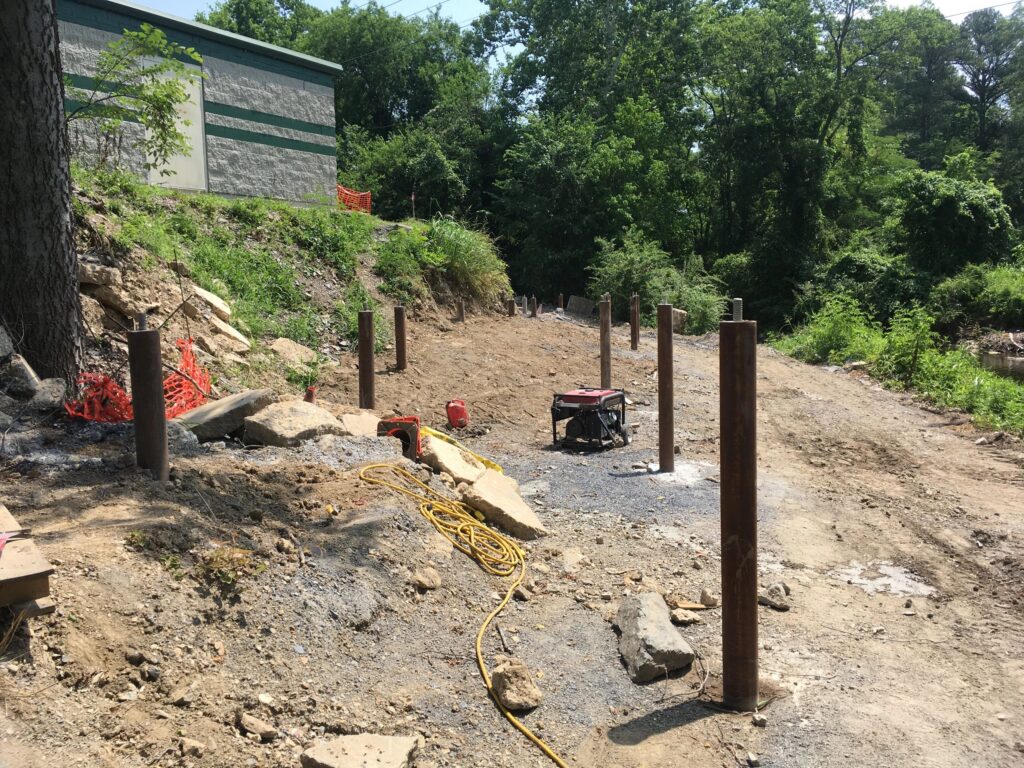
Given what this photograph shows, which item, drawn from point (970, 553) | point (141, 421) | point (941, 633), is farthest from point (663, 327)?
point (141, 421)

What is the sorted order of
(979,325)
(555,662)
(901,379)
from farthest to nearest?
(979,325), (901,379), (555,662)

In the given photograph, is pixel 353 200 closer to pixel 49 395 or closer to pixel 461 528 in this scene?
pixel 49 395

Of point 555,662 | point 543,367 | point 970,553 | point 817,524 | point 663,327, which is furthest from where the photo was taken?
point 543,367

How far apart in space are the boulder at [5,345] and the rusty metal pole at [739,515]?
520 centimetres

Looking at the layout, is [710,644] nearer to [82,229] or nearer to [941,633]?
[941,633]

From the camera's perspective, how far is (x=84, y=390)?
21.1 ft

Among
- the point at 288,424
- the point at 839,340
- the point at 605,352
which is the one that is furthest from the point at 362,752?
the point at 839,340

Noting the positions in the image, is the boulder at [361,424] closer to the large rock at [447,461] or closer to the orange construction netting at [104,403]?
the large rock at [447,461]

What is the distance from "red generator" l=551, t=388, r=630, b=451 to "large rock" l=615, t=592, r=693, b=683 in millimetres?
4445

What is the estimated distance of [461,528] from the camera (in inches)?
223

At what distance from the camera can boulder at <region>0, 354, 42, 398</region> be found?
591 centimetres

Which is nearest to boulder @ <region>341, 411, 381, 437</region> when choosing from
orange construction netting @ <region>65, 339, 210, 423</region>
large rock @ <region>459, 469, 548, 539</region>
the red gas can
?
large rock @ <region>459, 469, 548, 539</region>

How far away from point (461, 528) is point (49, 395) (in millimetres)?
3137

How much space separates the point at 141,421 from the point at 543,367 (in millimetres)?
9791
